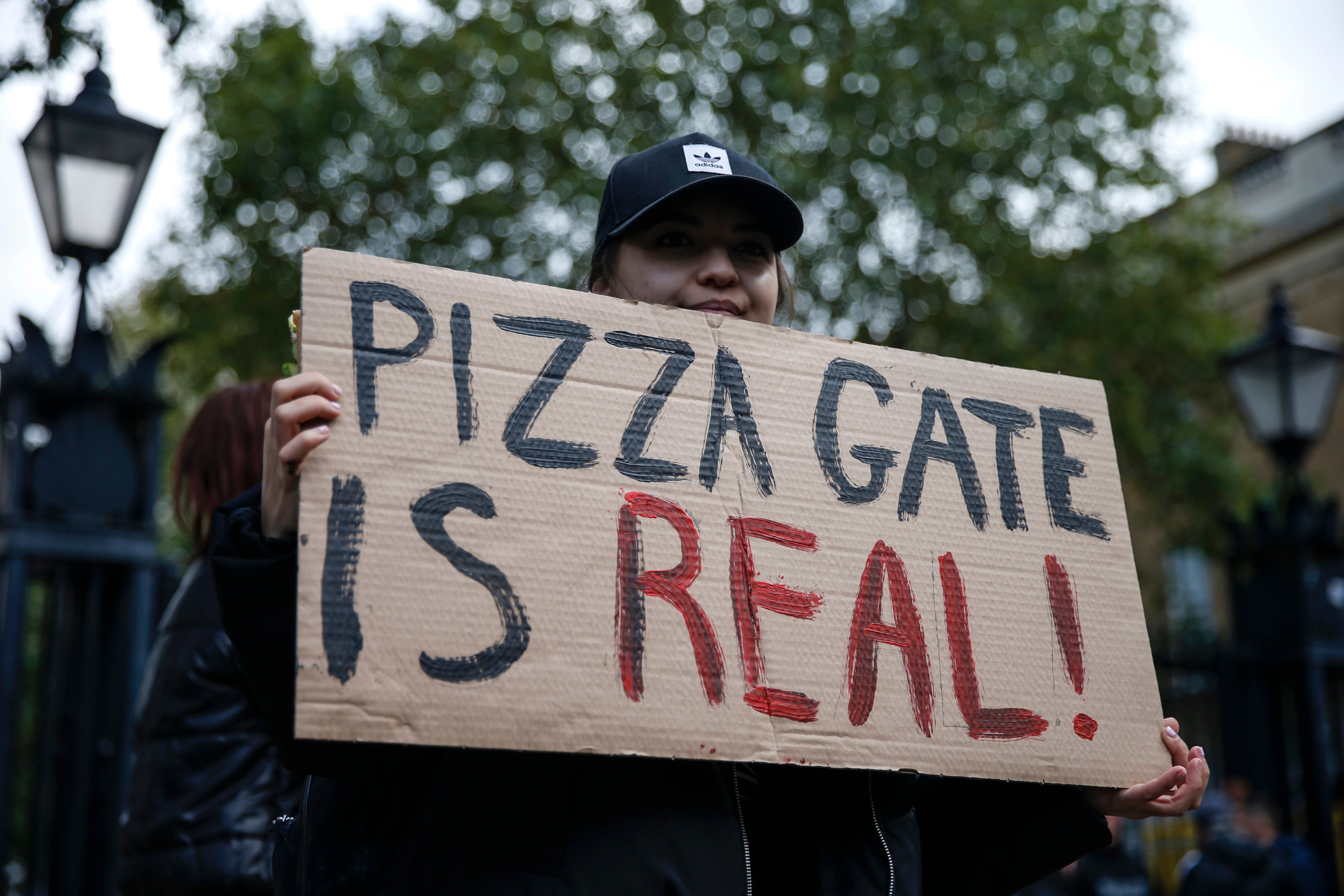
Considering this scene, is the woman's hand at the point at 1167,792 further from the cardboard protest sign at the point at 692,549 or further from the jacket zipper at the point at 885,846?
the jacket zipper at the point at 885,846

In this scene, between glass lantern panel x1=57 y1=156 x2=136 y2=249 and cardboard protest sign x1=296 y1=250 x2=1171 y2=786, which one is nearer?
cardboard protest sign x1=296 y1=250 x2=1171 y2=786

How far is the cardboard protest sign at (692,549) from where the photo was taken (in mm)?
1623

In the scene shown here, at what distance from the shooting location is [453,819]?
5.38ft

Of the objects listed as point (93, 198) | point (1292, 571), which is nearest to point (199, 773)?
point (93, 198)

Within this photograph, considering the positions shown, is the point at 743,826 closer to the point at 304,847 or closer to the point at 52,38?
the point at 304,847

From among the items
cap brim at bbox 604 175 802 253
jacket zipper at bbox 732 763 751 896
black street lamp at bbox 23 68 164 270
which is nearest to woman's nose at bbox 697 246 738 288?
cap brim at bbox 604 175 802 253

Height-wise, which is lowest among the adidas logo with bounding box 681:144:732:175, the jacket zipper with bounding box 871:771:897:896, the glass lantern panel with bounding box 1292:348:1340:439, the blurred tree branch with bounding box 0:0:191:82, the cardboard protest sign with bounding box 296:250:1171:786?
the jacket zipper with bounding box 871:771:897:896

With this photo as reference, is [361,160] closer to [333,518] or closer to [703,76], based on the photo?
[703,76]

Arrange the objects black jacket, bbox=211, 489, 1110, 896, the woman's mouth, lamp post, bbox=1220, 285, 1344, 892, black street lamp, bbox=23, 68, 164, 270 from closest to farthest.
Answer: black jacket, bbox=211, 489, 1110, 896 → the woman's mouth → black street lamp, bbox=23, 68, 164, 270 → lamp post, bbox=1220, 285, 1344, 892

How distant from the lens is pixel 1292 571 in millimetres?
6297

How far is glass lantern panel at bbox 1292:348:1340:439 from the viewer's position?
6.24m

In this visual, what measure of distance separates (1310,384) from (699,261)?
5.21 metres

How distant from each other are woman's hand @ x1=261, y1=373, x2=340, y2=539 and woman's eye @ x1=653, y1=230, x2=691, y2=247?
724 millimetres

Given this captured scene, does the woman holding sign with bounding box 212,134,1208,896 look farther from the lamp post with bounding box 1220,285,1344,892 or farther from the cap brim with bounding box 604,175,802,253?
the lamp post with bounding box 1220,285,1344,892
